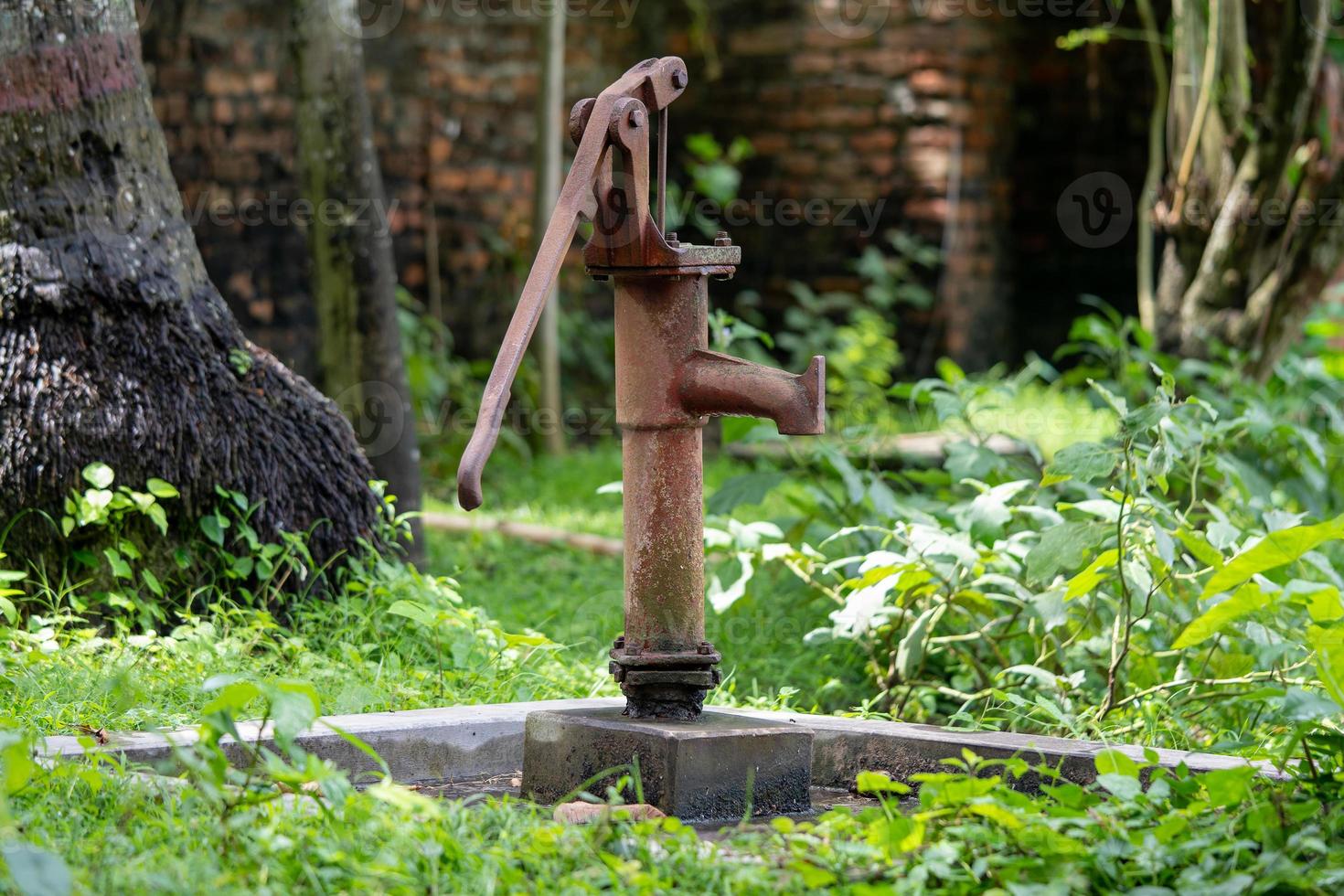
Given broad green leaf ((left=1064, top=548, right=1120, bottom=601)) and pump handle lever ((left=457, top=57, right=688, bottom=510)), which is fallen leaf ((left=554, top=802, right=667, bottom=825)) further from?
broad green leaf ((left=1064, top=548, right=1120, bottom=601))

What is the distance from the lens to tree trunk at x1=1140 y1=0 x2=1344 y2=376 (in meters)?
4.67

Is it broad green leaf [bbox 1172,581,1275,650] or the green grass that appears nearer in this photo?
broad green leaf [bbox 1172,581,1275,650]

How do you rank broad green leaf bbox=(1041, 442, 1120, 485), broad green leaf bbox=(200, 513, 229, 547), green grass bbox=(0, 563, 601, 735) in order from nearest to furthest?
green grass bbox=(0, 563, 601, 735) < broad green leaf bbox=(1041, 442, 1120, 485) < broad green leaf bbox=(200, 513, 229, 547)

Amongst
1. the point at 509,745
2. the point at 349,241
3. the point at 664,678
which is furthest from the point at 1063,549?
the point at 349,241

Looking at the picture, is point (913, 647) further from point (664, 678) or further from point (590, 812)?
point (590, 812)

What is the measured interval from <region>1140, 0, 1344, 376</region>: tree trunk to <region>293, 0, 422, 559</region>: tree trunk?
2536 mm

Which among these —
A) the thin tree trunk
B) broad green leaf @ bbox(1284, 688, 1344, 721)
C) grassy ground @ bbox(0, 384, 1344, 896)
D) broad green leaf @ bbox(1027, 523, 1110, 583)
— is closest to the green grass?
grassy ground @ bbox(0, 384, 1344, 896)

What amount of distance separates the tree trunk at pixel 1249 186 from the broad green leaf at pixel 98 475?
3.42 meters

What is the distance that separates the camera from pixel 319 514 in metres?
3.08

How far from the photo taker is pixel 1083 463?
254cm

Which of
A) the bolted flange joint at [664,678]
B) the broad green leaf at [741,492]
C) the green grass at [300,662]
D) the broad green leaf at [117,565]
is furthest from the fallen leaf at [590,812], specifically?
the broad green leaf at [741,492]

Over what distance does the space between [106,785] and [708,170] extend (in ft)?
20.0

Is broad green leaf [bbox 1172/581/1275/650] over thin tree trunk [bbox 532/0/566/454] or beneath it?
beneath

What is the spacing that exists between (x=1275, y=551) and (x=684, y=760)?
2.66 feet
